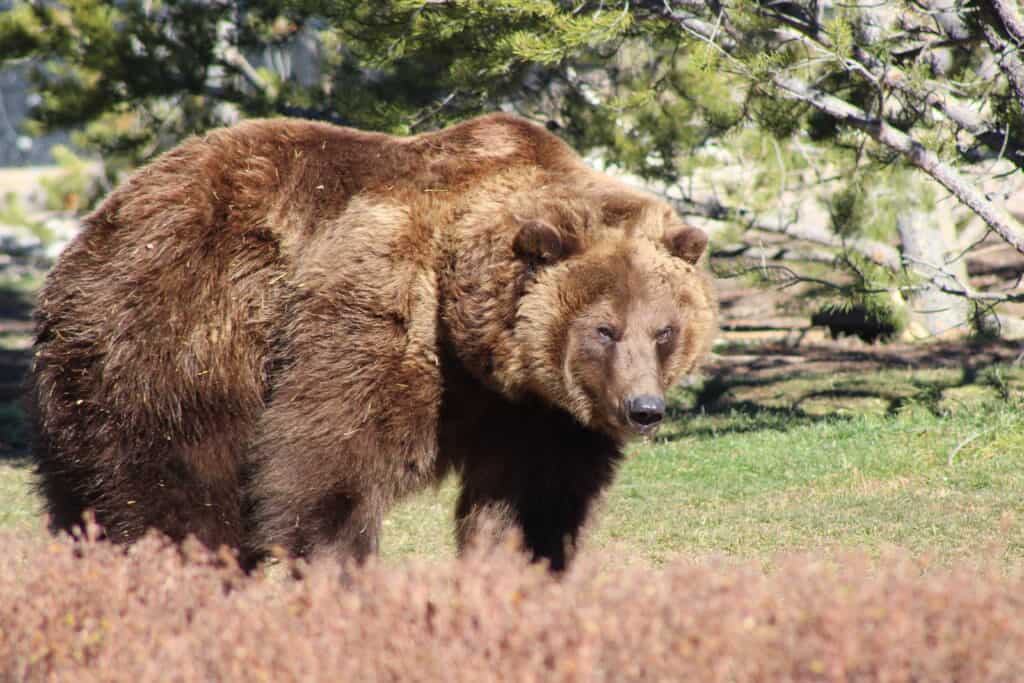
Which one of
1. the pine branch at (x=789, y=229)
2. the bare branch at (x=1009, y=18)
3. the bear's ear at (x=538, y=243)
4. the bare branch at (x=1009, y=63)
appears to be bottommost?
the pine branch at (x=789, y=229)

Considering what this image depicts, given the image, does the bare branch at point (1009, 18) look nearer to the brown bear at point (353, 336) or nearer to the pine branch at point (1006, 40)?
the pine branch at point (1006, 40)

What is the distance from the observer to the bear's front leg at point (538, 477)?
16.3ft

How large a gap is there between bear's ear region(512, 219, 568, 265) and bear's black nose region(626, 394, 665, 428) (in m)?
0.62

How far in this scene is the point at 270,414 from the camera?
15.6ft

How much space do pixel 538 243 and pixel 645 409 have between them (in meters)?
0.72

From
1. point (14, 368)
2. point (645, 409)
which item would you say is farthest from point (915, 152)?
point (14, 368)

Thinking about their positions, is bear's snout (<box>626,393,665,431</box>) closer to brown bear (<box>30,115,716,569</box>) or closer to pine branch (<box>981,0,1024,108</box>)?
brown bear (<box>30,115,716,569</box>)

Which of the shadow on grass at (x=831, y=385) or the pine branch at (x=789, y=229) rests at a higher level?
the pine branch at (x=789, y=229)

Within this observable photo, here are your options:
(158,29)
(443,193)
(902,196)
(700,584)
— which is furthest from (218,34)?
(700,584)

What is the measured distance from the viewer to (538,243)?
462 cm

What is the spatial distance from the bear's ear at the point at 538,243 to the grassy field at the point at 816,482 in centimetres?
124

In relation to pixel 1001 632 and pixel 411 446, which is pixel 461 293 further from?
pixel 1001 632

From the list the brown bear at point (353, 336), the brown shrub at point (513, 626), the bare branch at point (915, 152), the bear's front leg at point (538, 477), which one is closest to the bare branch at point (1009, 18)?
the bare branch at point (915, 152)

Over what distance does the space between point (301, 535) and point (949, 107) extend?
17.9 feet
